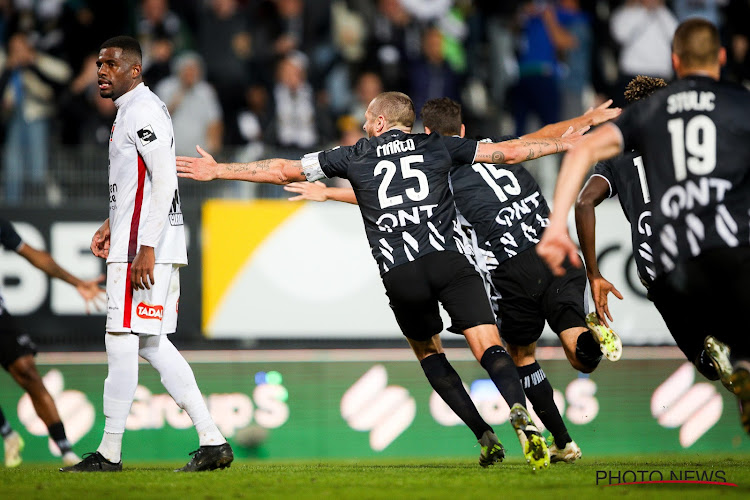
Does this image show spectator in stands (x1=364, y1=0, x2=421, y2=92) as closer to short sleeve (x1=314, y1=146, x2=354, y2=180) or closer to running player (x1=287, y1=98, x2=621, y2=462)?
running player (x1=287, y1=98, x2=621, y2=462)

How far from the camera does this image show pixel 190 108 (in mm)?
13188

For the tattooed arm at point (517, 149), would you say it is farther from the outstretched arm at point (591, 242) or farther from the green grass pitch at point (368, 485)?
the green grass pitch at point (368, 485)

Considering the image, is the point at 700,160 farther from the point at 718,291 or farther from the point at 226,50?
the point at 226,50

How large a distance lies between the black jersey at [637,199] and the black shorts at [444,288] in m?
1.20

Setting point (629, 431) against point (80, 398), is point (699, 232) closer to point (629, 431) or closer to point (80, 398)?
point (629, 431)

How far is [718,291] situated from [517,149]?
2.10 m

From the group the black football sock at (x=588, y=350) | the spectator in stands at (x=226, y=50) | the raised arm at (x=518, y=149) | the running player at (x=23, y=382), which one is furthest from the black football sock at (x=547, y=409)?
the spectator in stands at (x=226, y=50)

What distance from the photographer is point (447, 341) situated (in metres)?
12.7

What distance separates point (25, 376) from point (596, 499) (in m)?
6.62

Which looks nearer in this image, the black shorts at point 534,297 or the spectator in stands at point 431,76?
the black shorts at point 534,297

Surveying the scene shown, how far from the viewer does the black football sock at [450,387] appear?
7738 mm

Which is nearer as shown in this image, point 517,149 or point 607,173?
point 517,149

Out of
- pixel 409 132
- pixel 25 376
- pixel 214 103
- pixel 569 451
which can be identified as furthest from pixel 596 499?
Answer: pixel 214 103

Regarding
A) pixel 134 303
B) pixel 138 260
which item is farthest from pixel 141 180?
pixel 134 303
